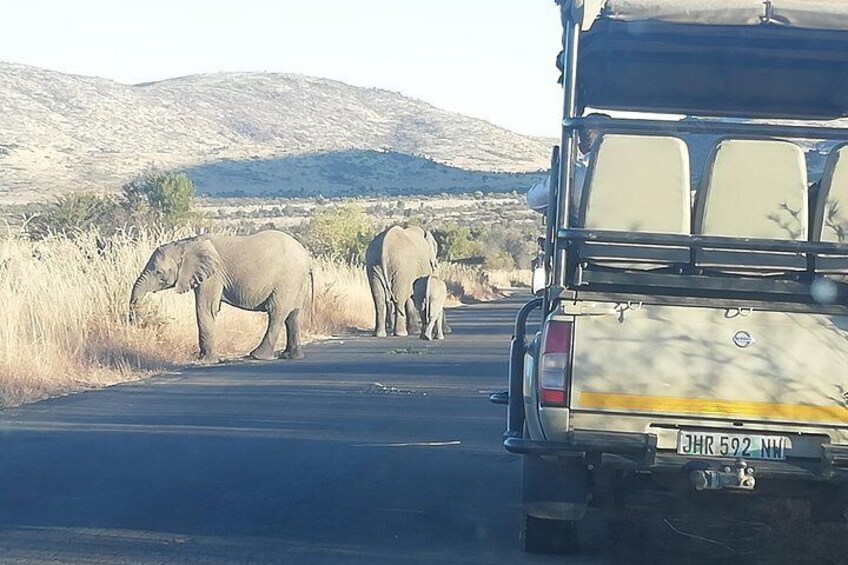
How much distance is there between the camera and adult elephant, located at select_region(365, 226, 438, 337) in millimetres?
25312

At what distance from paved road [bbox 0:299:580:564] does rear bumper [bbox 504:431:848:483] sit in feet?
2.84

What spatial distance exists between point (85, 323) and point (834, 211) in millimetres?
12358

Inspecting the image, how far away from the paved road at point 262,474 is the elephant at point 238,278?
2599 mm

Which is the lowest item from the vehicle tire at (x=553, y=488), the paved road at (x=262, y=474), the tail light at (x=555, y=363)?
the paved road at (x=262, y=474)

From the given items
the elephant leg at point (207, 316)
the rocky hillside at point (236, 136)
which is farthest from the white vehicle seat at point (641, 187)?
the rocky hillside at point (236, 136)

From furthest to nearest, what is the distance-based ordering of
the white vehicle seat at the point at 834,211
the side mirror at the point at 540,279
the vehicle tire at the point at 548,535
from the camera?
the side mirror at the point at 540,279, the vehicle tire at the point at 548,535, the white vehicle seat at the point at 834,211

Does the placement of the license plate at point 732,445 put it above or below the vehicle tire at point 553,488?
above

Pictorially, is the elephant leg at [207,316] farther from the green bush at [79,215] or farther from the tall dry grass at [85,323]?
the green bush at [79,215]

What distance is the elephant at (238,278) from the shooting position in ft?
63.0

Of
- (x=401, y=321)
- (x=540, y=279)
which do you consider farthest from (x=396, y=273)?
(x=540, y=279)

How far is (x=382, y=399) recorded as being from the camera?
48.1 feet

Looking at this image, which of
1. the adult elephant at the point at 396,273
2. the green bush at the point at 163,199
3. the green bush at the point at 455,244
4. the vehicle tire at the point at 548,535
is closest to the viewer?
the vehicle tire at the point at 548,535

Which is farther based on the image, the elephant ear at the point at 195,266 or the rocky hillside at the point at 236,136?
the rocky hillside at the point at 236,136

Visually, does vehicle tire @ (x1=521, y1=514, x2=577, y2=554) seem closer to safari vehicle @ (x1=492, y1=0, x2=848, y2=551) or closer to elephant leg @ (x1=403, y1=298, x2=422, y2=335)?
safari vehicle @ (x1=492, y1=0, x2=848, y2=551)
